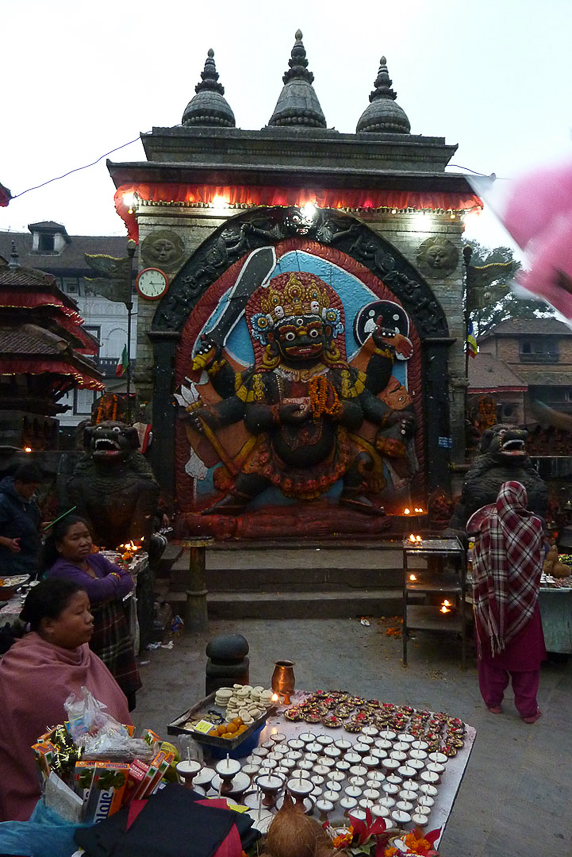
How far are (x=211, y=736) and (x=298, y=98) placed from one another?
1344 cm

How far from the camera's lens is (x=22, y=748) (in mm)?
2344

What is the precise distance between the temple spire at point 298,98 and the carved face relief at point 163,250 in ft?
14.2

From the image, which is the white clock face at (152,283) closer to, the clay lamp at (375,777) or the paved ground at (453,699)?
the paved ground at (453,699)

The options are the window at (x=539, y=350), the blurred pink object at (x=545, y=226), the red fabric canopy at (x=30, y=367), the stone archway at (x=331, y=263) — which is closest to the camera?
the blurred pink object at (x=545, y=226)

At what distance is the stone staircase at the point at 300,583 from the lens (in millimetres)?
7602

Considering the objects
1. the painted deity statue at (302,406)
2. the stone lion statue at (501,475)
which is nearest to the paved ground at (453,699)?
the stone lion statue at (501,475)

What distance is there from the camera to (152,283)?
10250 millimetres

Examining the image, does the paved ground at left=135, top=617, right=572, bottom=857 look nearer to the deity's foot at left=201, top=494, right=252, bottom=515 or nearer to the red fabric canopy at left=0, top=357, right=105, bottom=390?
the deity's foot at left=201, top=494, right=252, bottom=515

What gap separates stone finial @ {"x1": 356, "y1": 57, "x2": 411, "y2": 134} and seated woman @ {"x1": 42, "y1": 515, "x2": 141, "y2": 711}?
1191 cm

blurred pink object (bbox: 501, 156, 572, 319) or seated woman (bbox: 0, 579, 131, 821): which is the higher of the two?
blurred pink object (bbox: 501, 156, 572, 319)

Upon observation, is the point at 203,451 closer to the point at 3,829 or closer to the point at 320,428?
the point at 320,428

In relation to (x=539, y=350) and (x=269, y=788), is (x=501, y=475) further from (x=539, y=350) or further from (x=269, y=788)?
(x=539, y=350)

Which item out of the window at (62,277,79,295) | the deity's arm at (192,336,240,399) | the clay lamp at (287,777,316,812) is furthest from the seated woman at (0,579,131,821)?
the window at (62,277,79,295)

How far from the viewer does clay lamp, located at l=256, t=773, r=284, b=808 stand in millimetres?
2307
